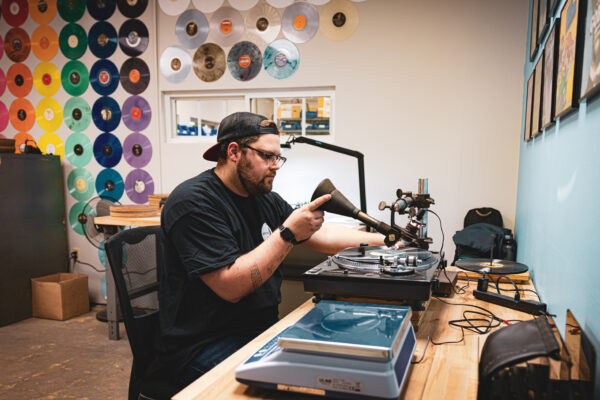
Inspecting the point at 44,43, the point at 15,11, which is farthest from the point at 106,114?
the point at 15,11

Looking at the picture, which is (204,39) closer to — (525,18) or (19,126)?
(19,126)

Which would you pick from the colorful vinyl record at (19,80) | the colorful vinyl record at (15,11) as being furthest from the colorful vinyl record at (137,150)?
the colorful vinyl record at (15,11)

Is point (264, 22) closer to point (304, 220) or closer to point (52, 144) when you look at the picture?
point (52, 144)

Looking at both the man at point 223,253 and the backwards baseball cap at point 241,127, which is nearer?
the man at point 223,253

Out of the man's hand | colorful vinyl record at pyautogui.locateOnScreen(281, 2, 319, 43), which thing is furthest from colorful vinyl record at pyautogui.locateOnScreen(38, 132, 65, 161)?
the man's hand

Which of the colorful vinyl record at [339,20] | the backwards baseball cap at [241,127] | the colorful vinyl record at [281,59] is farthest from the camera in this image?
the colorful vinyl record at [281,59]

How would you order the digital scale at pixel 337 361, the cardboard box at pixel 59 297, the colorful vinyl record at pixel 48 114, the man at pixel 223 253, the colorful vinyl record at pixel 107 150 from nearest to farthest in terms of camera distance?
1. the digital scale at pixel 337 361
2. the man at pixel 223 253
3. the cardboard box at pixel 59 297
4. the colorful vinyl record at pixel 107 150
5. the colorful vinyl record at pixel 48 114

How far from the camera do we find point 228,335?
125 centimetres

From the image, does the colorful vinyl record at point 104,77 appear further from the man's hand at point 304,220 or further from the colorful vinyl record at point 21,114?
the man's hand at point 304,220

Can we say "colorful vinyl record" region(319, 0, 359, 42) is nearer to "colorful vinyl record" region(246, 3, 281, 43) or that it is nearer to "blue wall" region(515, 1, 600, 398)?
"colorful vinyl record" region(246, 3, 281, 43)

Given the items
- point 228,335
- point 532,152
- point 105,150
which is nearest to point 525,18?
point 532,152

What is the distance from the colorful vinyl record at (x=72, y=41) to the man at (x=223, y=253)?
287 centimetres

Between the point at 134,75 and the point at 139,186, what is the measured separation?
0.96 meters

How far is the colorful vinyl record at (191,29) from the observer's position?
326cm
